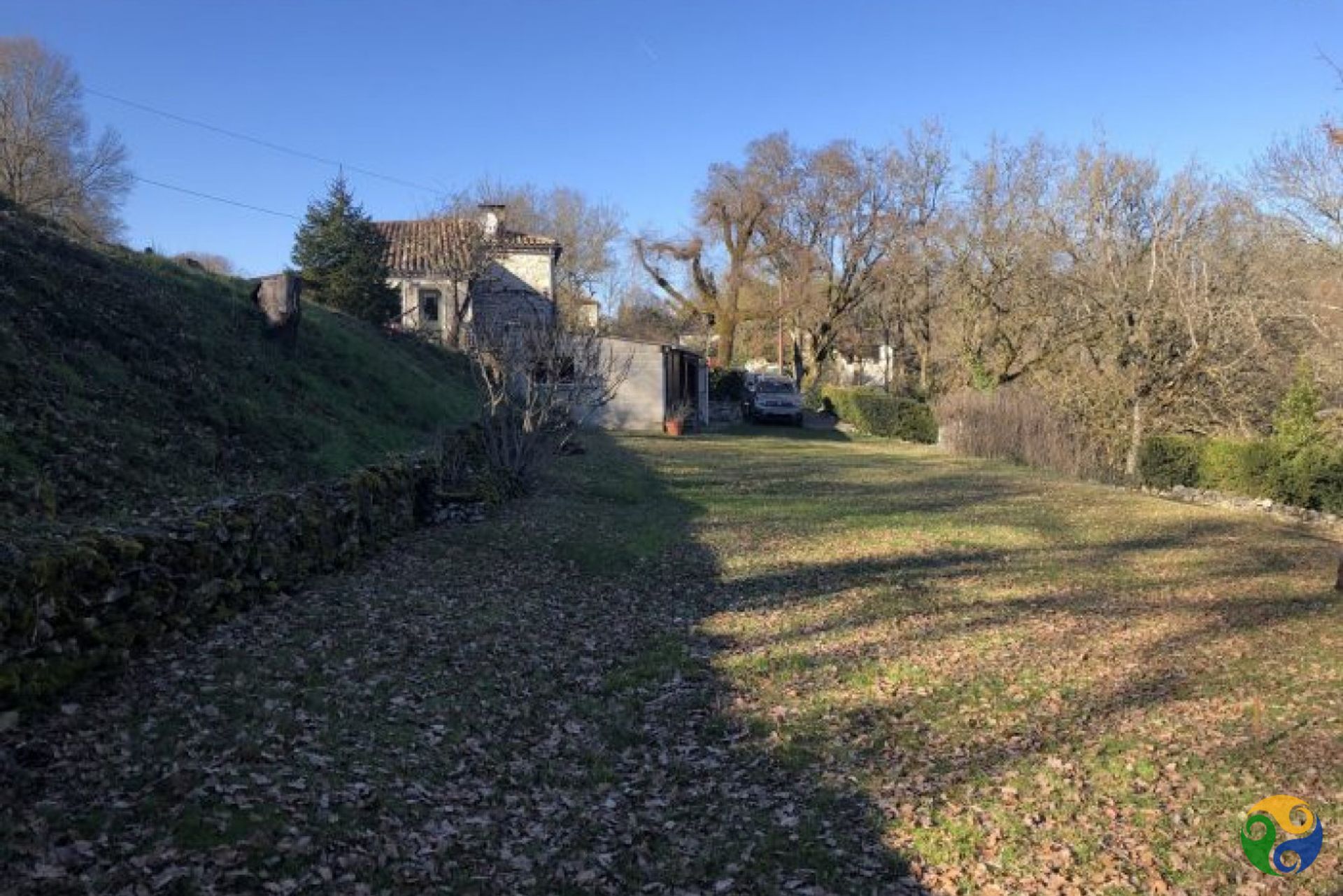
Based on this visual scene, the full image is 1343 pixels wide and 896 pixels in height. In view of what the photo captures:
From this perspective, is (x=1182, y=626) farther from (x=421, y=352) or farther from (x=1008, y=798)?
(x=421, y=352)

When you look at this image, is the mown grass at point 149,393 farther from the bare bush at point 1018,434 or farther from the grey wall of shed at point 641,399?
the bare bush at point 1018,434

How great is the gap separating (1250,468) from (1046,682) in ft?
56.3

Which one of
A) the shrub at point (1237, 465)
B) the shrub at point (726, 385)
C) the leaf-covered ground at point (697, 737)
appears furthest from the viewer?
the shrub at point (726, 385)

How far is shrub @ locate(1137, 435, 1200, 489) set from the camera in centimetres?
2242

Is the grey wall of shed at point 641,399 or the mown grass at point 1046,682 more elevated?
the grey wall of shed at point 641,399

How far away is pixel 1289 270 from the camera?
2172 centimetres

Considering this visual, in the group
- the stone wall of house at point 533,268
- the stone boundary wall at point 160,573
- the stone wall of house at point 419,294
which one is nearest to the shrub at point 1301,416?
the stone boundary wall at point 160,573

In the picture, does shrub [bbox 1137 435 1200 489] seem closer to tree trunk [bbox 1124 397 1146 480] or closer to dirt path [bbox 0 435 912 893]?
tree trunk [bbox 1124 397 1146 480]

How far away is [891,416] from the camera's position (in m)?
37.2

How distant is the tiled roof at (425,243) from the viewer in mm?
36375

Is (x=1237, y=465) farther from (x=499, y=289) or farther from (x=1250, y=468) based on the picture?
A: (x=499, y=289)

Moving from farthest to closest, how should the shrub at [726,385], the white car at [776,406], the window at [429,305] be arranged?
the shrub at [726,385], the white car at [776,406], the window at [429,305]

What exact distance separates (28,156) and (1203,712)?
40.7 metres

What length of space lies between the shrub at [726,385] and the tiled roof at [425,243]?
10.4m
